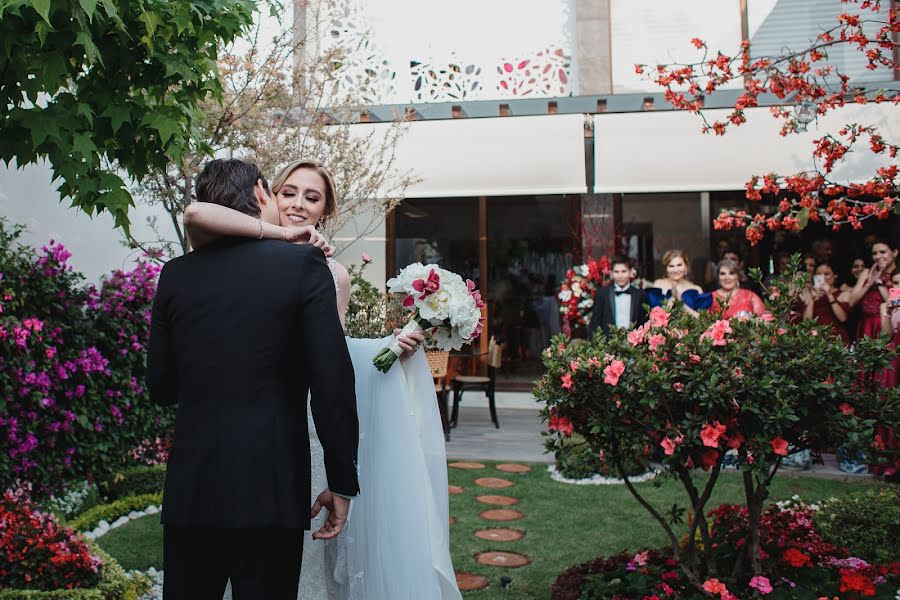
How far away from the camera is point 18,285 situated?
5.23 m

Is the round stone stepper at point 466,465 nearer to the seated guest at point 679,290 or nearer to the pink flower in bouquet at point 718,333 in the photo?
the seated guest at point 679,290

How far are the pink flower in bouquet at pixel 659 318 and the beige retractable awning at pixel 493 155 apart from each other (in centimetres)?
662

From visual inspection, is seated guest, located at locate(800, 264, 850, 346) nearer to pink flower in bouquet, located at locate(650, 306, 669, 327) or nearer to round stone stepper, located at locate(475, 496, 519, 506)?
round stone stepper, located at locate(475, 496, 519, 506)

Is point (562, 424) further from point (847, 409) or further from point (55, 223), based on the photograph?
point (55, 223)

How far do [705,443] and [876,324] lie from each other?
5.50 m

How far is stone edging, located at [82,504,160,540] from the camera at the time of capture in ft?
17.7

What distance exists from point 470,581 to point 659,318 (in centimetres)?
206

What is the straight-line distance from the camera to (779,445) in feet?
10.2

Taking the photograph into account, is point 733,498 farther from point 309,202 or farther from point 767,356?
point 309,202

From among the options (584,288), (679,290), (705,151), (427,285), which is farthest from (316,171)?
→ (705,151)

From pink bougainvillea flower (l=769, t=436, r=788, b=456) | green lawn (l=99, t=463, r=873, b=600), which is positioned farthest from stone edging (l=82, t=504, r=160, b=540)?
pink bougainvillea flower (l=769, t=436, r=788, b=456)

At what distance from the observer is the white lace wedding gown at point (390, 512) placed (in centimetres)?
289

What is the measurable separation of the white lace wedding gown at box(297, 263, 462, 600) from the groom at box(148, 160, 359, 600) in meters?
0.81

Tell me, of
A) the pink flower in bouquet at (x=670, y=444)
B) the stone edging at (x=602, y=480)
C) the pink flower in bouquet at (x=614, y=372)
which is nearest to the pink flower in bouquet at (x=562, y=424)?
the pink flower in bouquet at (x=614, y=372)
